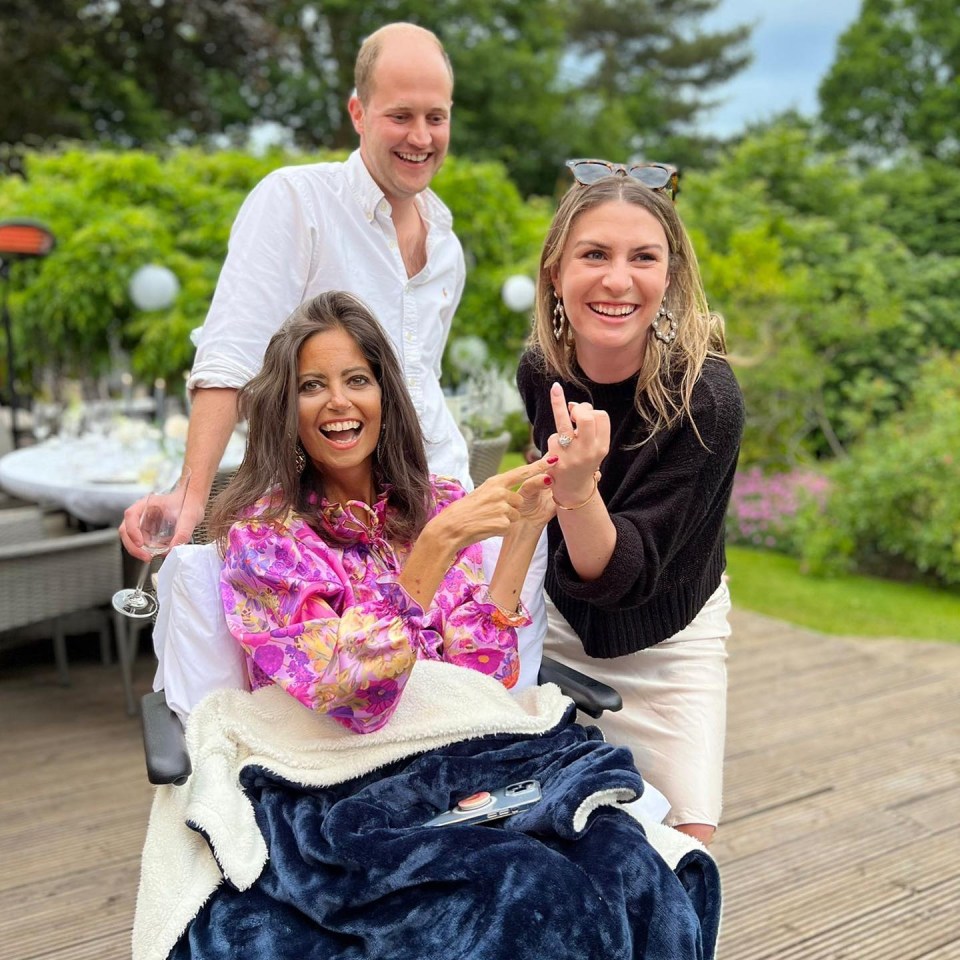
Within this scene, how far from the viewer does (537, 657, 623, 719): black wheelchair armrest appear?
1.95 meters

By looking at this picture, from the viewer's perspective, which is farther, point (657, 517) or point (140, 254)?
point (140, 254)

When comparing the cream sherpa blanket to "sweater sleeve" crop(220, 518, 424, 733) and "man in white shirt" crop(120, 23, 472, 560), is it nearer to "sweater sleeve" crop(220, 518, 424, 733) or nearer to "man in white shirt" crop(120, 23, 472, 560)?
"sweater sleeve" crop(220, 518, 424, 733)

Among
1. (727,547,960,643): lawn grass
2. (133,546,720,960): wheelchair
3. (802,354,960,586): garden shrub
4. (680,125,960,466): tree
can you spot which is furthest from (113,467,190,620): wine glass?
(680,125,960,466): tree

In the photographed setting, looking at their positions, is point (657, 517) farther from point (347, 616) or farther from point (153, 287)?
point (153, 287)

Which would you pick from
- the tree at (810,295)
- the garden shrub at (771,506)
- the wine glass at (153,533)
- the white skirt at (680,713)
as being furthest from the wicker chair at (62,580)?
the tree at (810,295)

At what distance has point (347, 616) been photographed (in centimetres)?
163

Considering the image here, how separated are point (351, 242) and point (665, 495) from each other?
90 cm

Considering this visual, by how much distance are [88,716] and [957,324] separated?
10.6 metres

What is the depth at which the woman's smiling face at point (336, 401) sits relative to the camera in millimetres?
1853

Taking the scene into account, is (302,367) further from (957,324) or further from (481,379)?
(957,324)

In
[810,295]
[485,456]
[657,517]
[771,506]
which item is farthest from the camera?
[810,295]

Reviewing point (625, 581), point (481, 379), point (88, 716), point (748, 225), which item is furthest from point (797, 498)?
point (625, 581)

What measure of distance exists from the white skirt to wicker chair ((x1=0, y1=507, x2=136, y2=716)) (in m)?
2.22

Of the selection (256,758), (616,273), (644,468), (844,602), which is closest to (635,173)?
(616,273)
